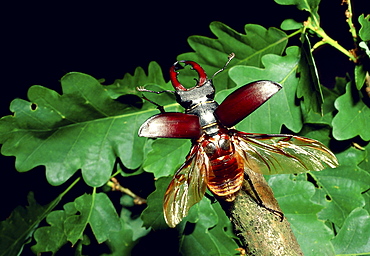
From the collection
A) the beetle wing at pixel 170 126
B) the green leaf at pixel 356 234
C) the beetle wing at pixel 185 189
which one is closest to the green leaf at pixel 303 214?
the green leaf at pixel 356 234

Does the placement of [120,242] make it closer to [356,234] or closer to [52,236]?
[52,236]

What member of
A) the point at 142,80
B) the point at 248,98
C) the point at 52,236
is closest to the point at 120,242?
the point at 52,236

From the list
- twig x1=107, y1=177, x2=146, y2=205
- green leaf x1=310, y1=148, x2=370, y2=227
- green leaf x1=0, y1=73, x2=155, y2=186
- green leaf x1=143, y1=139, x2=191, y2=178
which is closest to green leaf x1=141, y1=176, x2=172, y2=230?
green leaf x1=143, y1=139, x2=191, y2=178

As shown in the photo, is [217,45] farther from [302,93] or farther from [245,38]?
[302,93]

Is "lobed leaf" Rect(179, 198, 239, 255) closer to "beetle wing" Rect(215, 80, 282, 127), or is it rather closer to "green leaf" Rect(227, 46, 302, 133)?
"green leaf" Rect(227, 46, 302, 133)

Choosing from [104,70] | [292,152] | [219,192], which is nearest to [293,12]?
[104,70]

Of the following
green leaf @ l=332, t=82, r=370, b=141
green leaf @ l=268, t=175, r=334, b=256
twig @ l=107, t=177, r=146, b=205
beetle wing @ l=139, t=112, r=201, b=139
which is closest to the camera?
beetle wing @ l=139, t=112, r=201, b=139
